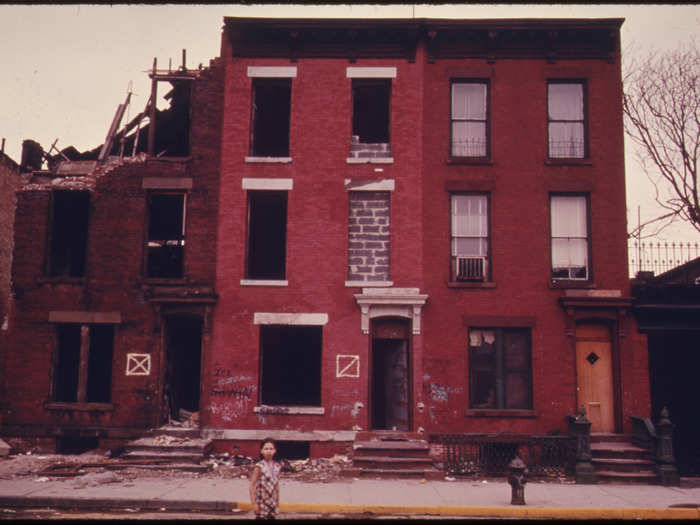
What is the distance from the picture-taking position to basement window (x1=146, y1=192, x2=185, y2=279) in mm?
17891

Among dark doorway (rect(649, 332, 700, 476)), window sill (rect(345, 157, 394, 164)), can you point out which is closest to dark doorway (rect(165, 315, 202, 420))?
window sill (rect(345, 157, 394, 164))

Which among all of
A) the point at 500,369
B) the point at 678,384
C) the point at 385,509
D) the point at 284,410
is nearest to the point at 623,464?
the point at 678,384

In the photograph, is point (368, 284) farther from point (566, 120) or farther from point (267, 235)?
point (566, 120)

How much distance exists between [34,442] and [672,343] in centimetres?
1709

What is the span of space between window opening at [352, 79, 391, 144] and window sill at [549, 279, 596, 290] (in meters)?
6.15

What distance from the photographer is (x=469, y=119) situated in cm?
1809

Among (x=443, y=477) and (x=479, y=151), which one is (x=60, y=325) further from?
(x=479, y=151)

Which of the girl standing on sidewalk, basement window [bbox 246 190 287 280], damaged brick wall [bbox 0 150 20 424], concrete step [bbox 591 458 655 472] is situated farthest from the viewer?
damaged brick wall [bbox 0 150 20 424]

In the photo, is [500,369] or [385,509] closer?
[385,509]

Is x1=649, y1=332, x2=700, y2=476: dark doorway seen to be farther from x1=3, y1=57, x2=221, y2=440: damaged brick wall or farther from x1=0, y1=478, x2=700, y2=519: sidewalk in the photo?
x1=3, y1=57, x2=221, y2=440: damaged brick wall

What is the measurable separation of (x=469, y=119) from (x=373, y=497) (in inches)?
419

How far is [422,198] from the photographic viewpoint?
17594 millimetres

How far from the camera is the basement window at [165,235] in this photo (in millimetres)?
17891

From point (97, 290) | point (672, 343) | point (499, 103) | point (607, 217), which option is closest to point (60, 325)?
point (97, 290)
